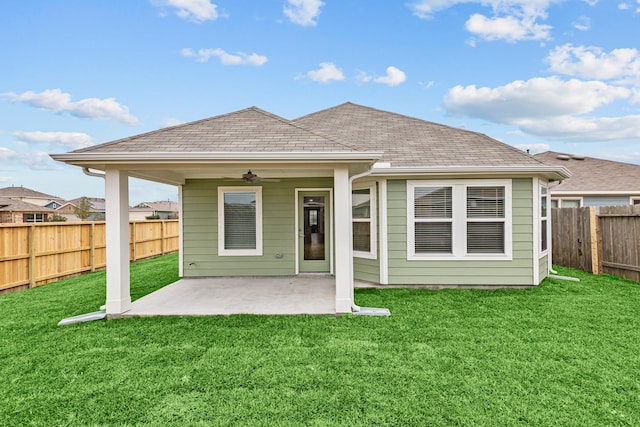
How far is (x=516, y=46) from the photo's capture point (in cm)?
1232

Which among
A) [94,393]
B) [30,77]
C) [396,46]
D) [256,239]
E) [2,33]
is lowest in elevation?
[94,393]

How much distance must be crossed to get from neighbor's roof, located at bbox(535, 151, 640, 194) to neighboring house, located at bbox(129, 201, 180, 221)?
1467 inches

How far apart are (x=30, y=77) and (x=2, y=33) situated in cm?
174

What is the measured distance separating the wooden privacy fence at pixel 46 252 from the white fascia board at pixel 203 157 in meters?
4.27

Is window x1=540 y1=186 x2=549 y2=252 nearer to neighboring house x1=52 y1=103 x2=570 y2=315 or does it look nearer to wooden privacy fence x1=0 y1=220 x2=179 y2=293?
neighboring house x1=52 y1=103 x2=570 y2=315

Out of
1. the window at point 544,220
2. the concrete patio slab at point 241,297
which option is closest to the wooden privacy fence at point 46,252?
the concrete patio slab at point 241,297

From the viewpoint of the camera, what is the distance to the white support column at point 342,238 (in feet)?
16.0

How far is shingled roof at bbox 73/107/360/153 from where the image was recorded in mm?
4707

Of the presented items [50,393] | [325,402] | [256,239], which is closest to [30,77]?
[256,239]

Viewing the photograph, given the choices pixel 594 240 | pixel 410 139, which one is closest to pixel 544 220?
pixel 594 240

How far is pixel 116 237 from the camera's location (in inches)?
190

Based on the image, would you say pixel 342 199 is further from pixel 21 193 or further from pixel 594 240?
pixel 21 193

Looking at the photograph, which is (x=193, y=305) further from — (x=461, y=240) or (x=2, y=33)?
(x=2, y=33)

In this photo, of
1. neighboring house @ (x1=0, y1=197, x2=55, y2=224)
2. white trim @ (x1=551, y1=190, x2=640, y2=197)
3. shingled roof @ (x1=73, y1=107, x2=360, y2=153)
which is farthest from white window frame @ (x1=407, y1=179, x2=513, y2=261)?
neighboring house @ (x1=0, y1=197, x2=55, y2=224)
